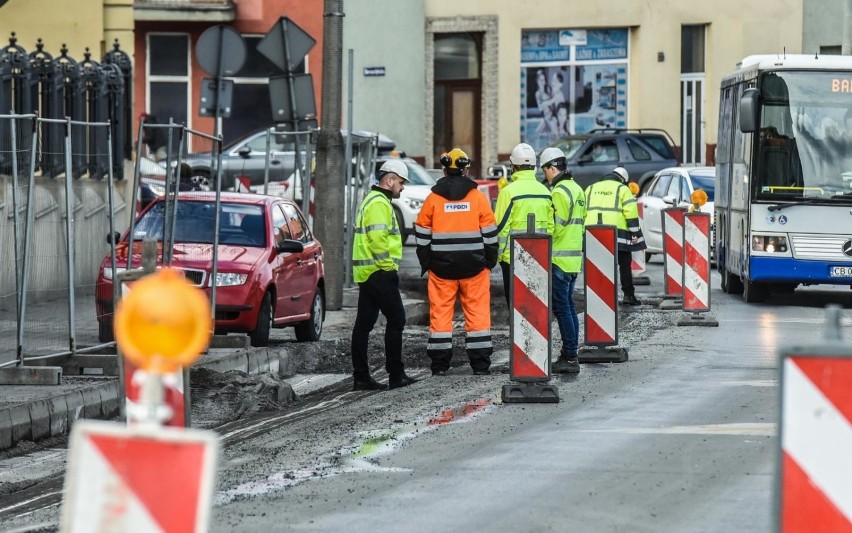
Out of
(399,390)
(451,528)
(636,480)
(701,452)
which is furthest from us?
(399,390)

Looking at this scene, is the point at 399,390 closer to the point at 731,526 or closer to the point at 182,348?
the point at 731,526

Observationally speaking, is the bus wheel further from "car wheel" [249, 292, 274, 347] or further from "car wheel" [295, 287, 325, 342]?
"car wheel" [249, 292, 274, 347]

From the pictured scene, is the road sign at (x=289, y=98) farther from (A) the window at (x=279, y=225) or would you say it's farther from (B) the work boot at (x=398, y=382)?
(B) the work boot at (x=398, y=382)

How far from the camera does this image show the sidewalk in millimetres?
11188


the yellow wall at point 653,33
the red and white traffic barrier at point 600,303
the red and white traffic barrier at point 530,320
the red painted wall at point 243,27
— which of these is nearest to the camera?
the red and white traffic barrier at point 530,320

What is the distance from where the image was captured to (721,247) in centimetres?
2464

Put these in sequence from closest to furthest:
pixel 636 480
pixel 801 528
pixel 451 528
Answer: pixel 801 528 < pixel 451 528 < pixel 636 480

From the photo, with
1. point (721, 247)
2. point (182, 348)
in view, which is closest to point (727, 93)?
point (721, 247)

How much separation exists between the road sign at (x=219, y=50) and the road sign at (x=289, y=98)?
0.60m

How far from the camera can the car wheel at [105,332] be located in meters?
14.0

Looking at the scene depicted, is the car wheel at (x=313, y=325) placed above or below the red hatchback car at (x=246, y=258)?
below

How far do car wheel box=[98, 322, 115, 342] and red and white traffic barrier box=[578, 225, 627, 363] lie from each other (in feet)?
12.9


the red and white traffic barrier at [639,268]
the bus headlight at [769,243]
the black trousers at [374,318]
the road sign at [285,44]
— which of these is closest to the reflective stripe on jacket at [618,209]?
the bus headlight at [769,243]

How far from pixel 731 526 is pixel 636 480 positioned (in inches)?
46.1
